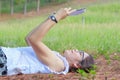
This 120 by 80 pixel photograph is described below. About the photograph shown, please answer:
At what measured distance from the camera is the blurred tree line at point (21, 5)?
44.0m

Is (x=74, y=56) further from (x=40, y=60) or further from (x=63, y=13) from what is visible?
(x=63, y=13)

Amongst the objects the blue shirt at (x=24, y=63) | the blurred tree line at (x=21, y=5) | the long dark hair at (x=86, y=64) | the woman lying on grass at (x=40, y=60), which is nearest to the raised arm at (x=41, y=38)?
the woman lying on grass at (x=40, y=60)

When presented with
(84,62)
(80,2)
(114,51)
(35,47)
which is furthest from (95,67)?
(80,2)

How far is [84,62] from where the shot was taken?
21.9 ft

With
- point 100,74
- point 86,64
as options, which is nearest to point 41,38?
point 86,64

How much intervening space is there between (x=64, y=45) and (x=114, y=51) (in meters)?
1.39

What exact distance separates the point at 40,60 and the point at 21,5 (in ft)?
130

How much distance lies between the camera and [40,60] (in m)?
6.54

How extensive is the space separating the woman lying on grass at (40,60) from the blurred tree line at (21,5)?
120 ft

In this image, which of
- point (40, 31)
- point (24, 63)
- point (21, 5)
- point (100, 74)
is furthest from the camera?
point (21, 5)

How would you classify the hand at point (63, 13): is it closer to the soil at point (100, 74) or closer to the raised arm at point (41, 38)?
the raised arm at point (41, 38)

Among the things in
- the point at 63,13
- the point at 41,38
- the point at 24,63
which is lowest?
the point at 24,63

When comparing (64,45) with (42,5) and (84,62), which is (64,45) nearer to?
(84,62)

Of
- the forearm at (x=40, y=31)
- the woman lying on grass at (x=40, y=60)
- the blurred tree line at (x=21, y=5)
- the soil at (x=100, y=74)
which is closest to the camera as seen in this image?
the soil at (x=100, y=74)
